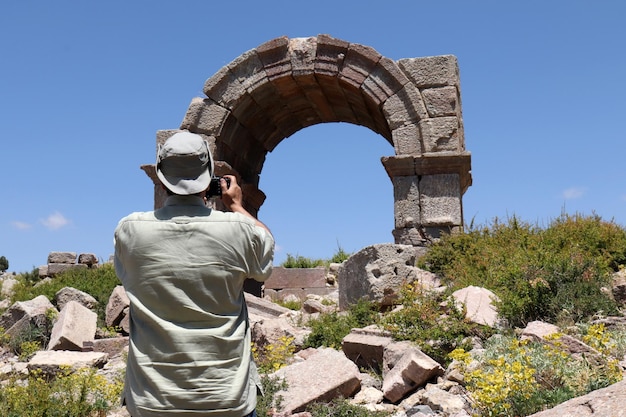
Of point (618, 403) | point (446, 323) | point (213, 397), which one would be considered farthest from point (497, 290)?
point (213, 397)

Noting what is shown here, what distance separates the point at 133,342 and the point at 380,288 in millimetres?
6056

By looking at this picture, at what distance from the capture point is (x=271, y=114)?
494 inches

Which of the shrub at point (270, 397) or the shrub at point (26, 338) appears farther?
the shrub at point (26, 338)

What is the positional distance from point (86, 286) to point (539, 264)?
7.47 m

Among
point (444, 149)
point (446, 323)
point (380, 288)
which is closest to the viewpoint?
point (446, 323)

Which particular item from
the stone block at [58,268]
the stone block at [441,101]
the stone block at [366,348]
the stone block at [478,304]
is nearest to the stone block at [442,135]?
the stone block at [441,101]

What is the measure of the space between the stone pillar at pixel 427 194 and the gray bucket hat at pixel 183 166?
309 inches

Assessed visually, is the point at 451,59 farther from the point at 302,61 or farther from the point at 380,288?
the point at 380,288

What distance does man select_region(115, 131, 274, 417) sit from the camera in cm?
242

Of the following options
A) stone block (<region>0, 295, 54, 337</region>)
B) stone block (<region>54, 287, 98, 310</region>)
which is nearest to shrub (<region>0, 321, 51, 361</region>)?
stone block (<region>0, 295, 54, 337</region>)

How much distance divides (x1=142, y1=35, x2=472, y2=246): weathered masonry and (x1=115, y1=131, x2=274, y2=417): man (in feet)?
26.1

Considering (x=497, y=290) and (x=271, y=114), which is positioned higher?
(x=271, y=114)

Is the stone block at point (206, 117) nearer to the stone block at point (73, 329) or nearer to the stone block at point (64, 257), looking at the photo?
the stone block at point (73, 329)

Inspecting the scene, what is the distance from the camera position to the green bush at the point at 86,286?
10673mm
